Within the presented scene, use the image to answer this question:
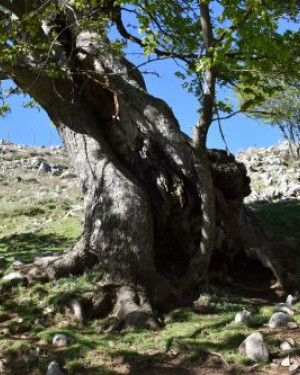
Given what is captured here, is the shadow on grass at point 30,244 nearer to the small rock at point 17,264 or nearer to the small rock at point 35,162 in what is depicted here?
the small rock at point 17,264

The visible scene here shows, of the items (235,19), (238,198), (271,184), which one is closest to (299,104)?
(271,184)

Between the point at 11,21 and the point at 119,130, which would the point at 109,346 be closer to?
the point at 119,130

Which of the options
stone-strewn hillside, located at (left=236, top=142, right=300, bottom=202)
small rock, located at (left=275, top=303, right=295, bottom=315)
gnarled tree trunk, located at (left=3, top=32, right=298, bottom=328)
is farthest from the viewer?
stone-strewn hillside, located at (left=236, top=142, right=300, bottom=202)

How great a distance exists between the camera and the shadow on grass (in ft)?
34.3

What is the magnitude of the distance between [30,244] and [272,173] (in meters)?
15.9

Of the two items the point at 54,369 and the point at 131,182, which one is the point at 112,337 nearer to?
the point at 54,369

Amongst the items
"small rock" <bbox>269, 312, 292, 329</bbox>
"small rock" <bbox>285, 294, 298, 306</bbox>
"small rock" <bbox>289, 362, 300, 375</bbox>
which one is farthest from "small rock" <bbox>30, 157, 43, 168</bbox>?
"small rock" <bbox>289, 362, 300, 375</bbox>

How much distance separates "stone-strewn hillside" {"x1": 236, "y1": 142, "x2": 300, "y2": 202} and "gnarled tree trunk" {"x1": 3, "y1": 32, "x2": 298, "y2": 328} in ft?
36.0

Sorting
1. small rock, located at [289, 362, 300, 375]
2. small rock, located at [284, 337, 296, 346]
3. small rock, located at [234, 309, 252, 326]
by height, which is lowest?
small rock, located at [289, 362, 300, 375]

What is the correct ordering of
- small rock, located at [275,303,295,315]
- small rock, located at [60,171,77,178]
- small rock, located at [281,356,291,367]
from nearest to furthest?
small rock, located at [281,356,291,367] < small rock, located at [275,303,295,315] < small rock, located at [60,171,77,178]

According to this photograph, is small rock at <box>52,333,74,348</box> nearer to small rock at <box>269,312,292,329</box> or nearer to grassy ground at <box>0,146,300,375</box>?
grassy ground at <box>0,146,300,375</box>

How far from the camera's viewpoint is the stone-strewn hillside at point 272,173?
20344mm

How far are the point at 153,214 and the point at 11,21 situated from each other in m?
4.47

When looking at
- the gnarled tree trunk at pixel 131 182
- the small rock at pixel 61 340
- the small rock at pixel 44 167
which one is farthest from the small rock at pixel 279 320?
the small rock at pixel 44 167
